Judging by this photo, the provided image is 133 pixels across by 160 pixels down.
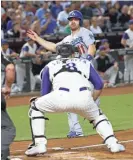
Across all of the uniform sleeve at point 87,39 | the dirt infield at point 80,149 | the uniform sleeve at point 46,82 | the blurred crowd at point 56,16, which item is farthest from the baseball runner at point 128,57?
the uniform sleeve at point 46,82

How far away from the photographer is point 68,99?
705 centimetres

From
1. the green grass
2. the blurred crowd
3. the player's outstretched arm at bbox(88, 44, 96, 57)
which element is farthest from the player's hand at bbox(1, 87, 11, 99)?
the blurred crowd

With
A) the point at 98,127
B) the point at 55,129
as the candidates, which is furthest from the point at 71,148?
the point at 55,129

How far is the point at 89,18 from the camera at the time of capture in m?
18.5

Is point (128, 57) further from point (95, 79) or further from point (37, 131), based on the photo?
point (37, 131)

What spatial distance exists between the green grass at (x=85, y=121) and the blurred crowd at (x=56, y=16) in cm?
346

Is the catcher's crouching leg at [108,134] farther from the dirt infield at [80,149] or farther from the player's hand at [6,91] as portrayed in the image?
the player's hand at [6,91]

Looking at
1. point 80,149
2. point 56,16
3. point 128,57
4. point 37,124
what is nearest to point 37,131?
point 37,124

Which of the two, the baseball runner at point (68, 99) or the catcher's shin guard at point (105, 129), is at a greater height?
the baseball runner at point (68, 99)

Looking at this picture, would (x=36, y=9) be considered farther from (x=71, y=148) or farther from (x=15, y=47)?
(x=71, y=148)

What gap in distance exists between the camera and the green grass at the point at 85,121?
963 centimetres

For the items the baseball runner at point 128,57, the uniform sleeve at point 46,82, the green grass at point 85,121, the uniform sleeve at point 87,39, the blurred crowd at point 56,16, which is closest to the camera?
the uniform sleeve at point 46,82

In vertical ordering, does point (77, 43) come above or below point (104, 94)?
above

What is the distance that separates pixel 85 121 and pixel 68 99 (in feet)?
12.4
